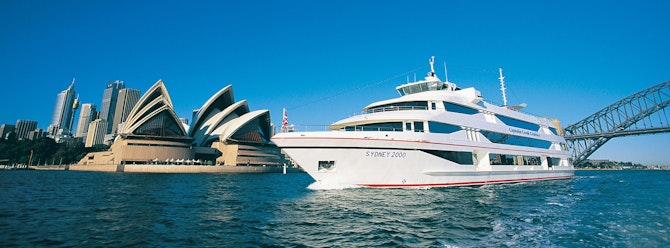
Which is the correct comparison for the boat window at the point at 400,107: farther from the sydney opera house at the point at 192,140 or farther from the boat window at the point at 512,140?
the sydney opera house at the point at 192,140

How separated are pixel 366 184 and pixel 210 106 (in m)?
84.8

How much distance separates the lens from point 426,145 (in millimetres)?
18219

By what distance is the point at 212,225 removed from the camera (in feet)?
29.1

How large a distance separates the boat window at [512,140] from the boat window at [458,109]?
1701mm

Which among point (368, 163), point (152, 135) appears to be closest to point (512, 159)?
point (368, 163)

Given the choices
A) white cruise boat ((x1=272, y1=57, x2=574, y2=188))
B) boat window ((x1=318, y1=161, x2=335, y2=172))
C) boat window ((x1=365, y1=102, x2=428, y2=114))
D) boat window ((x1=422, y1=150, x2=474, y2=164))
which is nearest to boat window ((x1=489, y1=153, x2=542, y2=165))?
white cruise boat ((x1=272, y1=57, x2=574, y2=188))

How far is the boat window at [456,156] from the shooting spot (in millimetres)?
19159

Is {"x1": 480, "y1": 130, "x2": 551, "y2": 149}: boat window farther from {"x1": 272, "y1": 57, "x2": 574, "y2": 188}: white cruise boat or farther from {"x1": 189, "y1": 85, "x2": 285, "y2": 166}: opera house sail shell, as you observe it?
{"x1": 189, "y1": 85, "x2": 285, "y2": 166}: opera house sail shell

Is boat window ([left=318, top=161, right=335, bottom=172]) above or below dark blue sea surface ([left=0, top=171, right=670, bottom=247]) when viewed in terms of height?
above

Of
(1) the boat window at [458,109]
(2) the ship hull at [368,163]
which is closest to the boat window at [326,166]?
(2) the ship hull at [368,163]

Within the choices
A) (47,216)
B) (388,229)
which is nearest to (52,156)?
(47,216)

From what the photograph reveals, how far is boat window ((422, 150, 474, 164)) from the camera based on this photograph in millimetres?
19159

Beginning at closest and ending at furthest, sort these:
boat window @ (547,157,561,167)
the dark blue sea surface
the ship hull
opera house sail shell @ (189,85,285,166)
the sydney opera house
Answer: the dark blue sea surface → the ship hull → boat window @ (547,157,561,167) → the sydney opera house → opera house sail shell @ (189,85,285,166)

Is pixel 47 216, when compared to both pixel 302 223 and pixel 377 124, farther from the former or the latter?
pixel 377 124
